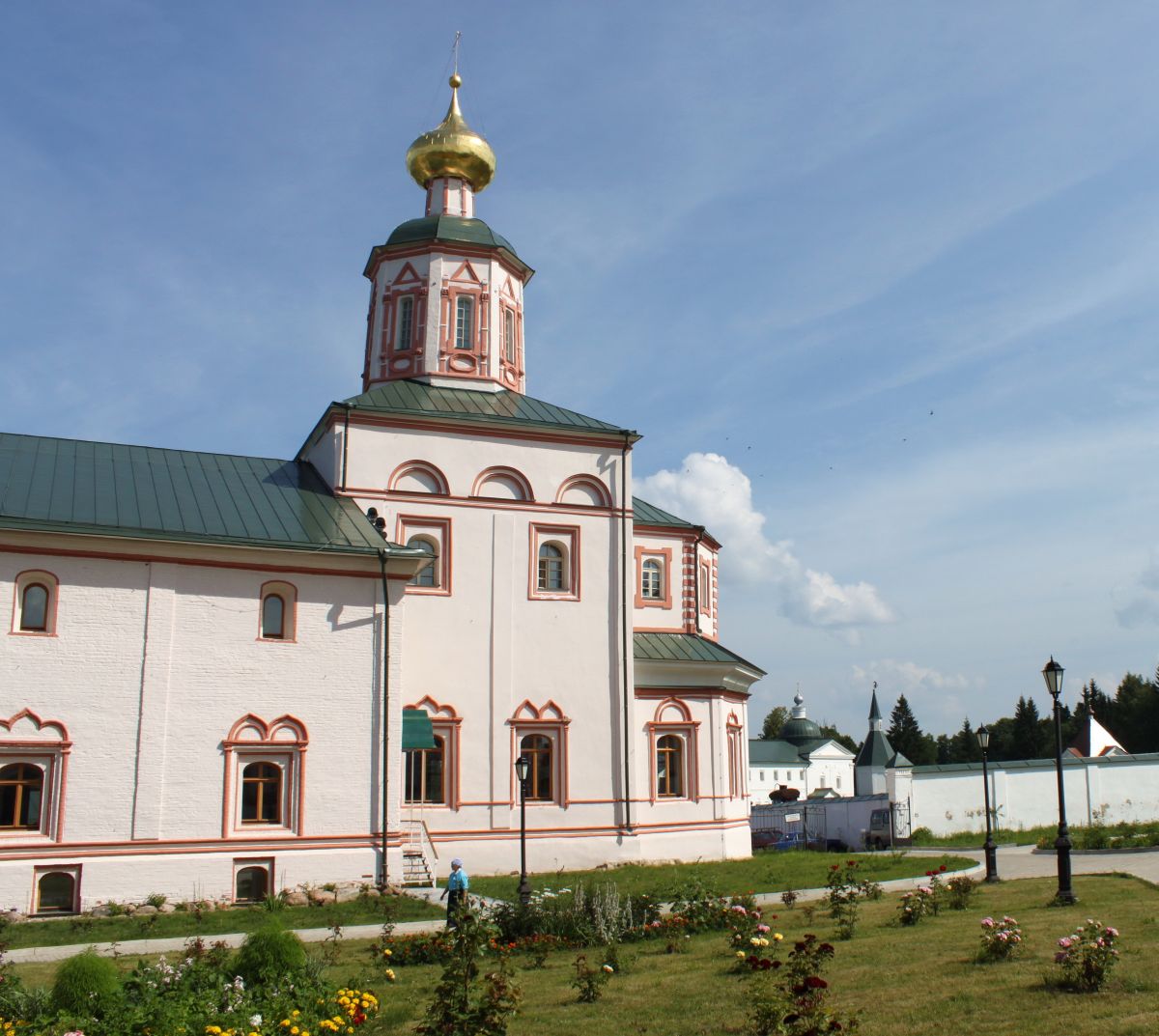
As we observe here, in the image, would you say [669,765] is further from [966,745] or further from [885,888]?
[966,745]

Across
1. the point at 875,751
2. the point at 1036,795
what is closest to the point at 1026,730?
the point at 875,751

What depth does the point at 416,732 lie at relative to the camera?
2062 centimetres

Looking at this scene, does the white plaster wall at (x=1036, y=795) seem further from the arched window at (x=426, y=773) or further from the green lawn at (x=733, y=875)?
the arched window at (x=426, y=773)

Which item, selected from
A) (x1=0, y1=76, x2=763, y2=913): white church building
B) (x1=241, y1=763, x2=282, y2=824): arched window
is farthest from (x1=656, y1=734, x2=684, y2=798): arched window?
(x1=241, y1=763, x2=282, y2=824): arched window

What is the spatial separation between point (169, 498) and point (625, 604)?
9.39 meters

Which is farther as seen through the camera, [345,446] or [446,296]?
[446,296]

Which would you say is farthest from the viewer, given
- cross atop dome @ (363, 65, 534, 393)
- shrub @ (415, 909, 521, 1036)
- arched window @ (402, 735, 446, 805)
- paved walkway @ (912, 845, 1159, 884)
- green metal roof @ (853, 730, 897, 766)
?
green metal roof @ (853, 730, 897, 766)

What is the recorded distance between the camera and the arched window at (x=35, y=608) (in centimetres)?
1770

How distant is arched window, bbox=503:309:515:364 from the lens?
27.0m

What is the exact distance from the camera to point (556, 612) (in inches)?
925

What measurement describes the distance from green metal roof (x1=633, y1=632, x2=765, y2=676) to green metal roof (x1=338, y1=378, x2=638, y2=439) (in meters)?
4.87

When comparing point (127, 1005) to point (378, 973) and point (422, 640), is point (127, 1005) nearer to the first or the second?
point (378, 973)

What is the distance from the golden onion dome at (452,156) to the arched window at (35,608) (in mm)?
14634

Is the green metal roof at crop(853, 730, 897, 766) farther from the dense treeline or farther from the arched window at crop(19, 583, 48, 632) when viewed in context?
the arched window at crop(19, 583, 48, 632)
